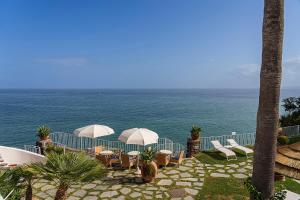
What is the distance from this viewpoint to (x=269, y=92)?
6227mm

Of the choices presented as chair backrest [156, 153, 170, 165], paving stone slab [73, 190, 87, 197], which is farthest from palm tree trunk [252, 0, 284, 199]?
chair backrest [156, 153, 170, 165]

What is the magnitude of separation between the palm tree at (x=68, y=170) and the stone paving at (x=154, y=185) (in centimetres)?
263

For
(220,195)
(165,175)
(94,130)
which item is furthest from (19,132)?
(220,195)

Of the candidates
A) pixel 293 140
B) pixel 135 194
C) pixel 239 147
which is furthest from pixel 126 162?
pixel 293 140

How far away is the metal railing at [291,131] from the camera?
18.8 meters

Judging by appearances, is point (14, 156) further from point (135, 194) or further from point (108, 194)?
point (135, 194)

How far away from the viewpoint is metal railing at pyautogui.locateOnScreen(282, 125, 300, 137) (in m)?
18.8

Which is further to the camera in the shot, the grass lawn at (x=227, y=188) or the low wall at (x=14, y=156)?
the low wall at (x=14, y=156)

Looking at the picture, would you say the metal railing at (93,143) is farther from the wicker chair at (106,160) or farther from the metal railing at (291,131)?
the metal railing at (291,131)

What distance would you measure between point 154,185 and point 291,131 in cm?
1288

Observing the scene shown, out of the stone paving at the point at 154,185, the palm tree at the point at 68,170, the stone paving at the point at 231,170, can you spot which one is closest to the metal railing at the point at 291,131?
the stone paving at the point at 231,170

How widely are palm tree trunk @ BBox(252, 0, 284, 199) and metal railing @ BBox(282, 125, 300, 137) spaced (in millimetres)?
13629

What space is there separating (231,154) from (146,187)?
5.30m

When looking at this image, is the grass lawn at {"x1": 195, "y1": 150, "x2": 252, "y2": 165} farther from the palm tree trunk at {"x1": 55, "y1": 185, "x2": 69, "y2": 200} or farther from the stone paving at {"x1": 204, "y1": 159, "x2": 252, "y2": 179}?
the palm tree trunk at {"x1": 55, "y1": 185, "x2": 69, "y2": 200}
